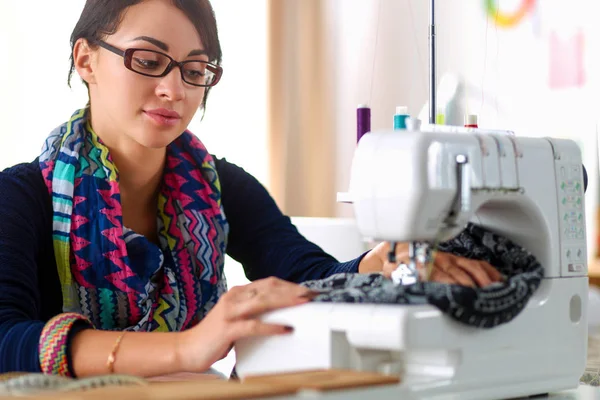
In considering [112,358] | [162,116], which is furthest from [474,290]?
[162,116]

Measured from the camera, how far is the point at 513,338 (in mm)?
1285

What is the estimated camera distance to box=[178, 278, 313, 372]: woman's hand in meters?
1.24

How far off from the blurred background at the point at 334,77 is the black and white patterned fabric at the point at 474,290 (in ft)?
6.71

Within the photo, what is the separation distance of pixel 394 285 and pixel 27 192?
2.66 ft

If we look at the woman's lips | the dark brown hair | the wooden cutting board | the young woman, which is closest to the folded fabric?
the wooden cutting board

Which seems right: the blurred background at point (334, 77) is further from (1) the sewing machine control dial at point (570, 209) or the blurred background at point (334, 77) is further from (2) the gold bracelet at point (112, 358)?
(2) the gold bracelet at point (112, 358)

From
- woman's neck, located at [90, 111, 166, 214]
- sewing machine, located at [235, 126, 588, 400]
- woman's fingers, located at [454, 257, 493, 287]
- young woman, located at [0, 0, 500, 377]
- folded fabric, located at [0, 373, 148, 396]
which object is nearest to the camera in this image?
folded fabric, located at [0, 373, 148, 396]

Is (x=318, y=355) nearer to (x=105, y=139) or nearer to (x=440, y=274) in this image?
(x=440, y=274)

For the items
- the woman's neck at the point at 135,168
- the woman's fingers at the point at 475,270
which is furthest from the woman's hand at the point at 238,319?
the woman's neck at the point at 135,168

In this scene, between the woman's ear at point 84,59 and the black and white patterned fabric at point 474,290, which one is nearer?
the black and white patterned fabric at point 474,290

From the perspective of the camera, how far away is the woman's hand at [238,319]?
124 cm

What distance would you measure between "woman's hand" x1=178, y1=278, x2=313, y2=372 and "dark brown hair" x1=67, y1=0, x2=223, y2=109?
0.74 m

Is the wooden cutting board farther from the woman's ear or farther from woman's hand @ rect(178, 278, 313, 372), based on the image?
the woman's ear

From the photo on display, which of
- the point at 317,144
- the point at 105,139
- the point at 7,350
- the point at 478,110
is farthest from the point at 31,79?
the point at 7,350
